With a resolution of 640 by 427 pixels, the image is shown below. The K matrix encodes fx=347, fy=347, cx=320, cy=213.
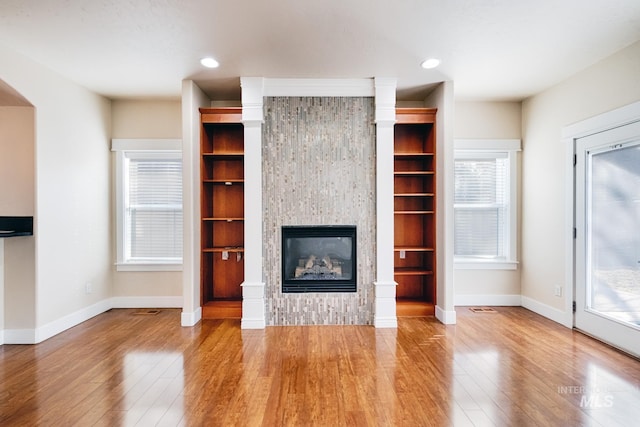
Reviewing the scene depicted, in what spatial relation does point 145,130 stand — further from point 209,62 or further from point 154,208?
point 209,62

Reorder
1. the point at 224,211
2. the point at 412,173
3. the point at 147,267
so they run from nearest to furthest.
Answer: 1. the point at 412,173
2. the point at 224,211
3. the point at 147,267

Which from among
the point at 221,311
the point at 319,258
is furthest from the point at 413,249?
the point at 221,311

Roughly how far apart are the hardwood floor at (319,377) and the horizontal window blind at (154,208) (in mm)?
1101

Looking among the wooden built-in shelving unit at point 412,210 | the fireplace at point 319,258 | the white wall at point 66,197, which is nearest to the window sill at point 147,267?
the white wall at point 66,197

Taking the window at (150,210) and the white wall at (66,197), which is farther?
the window at (150,210)

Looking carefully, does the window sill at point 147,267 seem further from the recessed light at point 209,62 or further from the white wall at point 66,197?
the recessed light at point 209,62

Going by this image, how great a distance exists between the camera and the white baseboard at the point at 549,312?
3760 millimetres

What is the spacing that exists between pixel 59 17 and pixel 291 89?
2047 mm

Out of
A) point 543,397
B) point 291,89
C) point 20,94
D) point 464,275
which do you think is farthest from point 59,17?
point 464,275

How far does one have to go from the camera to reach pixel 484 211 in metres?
4.62

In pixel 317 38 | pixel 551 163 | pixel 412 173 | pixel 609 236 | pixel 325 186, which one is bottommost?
pixel 609 236

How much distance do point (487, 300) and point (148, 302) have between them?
14.6ft

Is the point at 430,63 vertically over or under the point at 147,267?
over

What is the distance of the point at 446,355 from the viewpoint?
3.01 m
